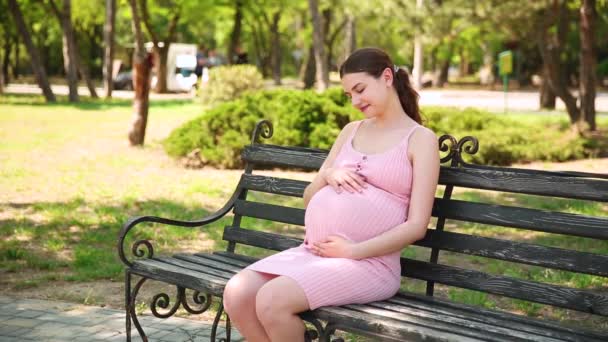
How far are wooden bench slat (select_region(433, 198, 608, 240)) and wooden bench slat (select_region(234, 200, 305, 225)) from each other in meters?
0.75

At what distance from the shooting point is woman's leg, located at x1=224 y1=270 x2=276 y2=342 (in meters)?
3.64

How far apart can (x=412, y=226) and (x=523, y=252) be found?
1.56ft

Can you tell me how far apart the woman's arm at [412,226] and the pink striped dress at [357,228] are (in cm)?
4

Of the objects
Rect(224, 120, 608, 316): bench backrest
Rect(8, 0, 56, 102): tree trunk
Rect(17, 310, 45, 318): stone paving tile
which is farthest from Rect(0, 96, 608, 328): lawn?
Rect(8, 0, 56, 102): tree trunk

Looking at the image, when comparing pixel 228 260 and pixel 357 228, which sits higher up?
pixel 357 228

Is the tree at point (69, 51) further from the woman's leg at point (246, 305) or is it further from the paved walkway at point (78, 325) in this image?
the woman's leg at point (246, 305)

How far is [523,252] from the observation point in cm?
377

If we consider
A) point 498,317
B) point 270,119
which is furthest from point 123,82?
point 498,317

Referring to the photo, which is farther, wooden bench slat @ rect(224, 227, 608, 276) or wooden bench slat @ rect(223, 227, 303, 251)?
wooden bench slat @ rect(223, 227, 303, 251)

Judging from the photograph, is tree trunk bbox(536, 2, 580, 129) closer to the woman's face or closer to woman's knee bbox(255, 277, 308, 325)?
the woman's face

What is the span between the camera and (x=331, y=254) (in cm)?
378

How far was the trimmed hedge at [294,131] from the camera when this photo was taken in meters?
12.5

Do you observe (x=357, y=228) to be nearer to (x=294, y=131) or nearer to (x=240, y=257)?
(x=240, y=257)

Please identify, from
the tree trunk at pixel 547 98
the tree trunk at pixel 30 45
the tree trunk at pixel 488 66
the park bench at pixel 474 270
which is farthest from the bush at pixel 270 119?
the tree trunk at pixel 488 66
